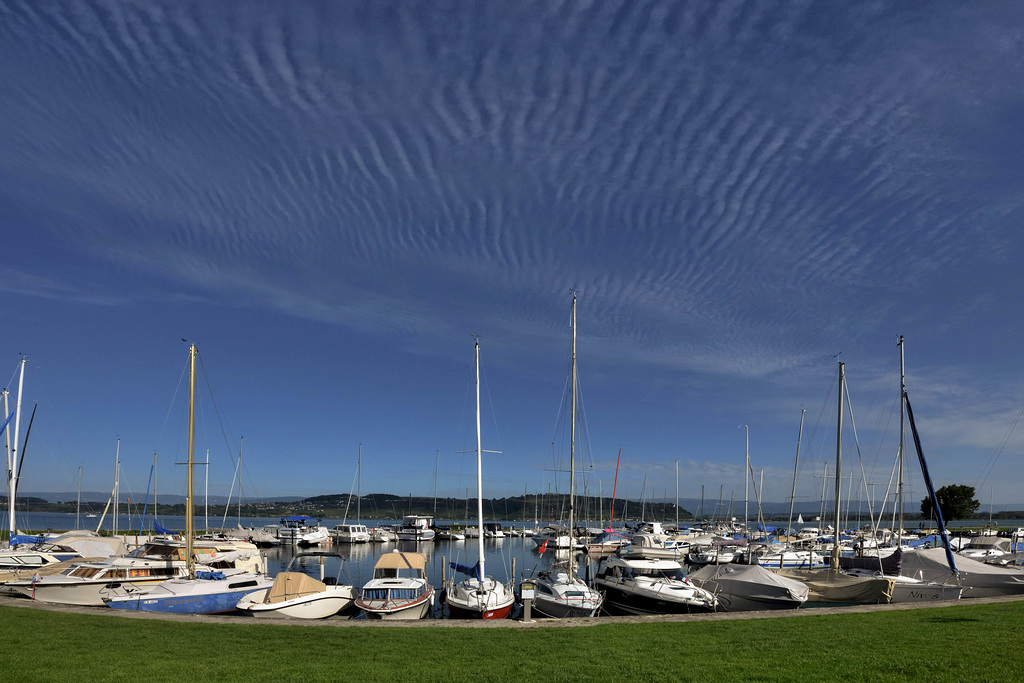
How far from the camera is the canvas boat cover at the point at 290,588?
88.1ft

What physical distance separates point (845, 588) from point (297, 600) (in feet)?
81.1

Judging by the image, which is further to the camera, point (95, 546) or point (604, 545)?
point (604, 545)

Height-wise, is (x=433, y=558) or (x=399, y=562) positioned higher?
(x=399, y=562)

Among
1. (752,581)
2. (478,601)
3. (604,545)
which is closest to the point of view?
(478,601)

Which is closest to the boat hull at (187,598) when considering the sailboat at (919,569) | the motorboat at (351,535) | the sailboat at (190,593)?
the sailboat at (190,593)

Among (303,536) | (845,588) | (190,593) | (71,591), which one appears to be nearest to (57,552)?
(71,591)

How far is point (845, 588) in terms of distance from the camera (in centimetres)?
3073

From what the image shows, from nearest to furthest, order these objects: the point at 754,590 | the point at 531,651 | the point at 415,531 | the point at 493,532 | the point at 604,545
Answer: the point at 531,651 → the point at 754,590 → the point at 604,545 → the point at 415,531 → the point at 493,532

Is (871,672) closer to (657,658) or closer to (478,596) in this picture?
(657,658)

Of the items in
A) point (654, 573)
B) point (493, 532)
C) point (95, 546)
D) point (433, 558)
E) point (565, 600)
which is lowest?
point (493, 532)

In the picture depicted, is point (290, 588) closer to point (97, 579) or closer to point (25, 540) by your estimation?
point (97, 579)

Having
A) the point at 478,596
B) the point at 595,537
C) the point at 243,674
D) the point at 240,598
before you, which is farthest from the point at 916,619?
the point at 595,537

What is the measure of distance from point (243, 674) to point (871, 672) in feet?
42.4

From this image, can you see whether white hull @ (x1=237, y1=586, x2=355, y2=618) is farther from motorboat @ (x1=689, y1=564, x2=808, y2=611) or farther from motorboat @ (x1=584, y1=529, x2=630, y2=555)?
motorboat @ (x1=584, y1=529, x2=630, y2=555)
